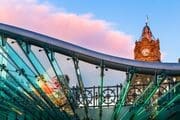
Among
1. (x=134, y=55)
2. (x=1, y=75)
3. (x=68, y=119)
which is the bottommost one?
(x=68, y=119)

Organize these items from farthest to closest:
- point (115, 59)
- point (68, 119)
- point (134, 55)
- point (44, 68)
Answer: point (134, 55) < point (68, 119) < point (44, 68) < point (115, 59)

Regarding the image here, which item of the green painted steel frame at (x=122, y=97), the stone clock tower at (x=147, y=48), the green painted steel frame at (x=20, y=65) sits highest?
the stone clock tower at (x=147, y=48)

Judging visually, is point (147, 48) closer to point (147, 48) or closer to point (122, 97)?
point (147, 48)

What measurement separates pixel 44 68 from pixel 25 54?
1.28 metres

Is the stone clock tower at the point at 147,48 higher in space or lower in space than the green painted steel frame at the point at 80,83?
higher

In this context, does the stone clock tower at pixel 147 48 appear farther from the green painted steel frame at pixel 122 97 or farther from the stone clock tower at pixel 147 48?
the green painted steel frame at pixel 122 97

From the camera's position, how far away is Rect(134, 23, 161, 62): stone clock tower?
98294mm

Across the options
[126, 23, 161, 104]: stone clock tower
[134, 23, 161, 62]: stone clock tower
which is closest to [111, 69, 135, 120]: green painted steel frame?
[126, 23, 161, 104]: stone clock tower

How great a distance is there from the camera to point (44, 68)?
21.5 m

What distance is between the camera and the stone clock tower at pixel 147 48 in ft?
322

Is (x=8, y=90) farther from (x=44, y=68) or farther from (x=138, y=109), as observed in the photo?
(x=138, y=109)

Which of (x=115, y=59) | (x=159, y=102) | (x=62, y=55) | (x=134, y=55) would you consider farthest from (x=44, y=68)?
(x=134, y=55)

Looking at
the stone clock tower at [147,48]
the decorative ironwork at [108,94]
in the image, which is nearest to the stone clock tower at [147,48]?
the stone clock tower at [147,48]

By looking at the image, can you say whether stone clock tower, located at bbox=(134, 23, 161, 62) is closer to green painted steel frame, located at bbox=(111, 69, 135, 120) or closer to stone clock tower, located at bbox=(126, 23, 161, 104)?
stone clock tower, located at bbox=(126, 23, 161, 104)
